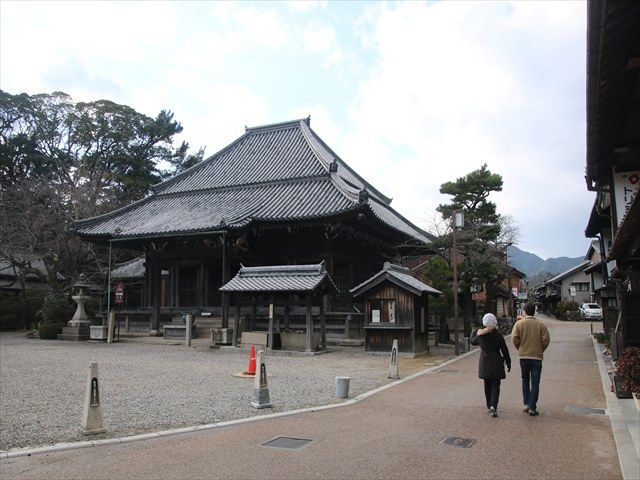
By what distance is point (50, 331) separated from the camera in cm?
2538

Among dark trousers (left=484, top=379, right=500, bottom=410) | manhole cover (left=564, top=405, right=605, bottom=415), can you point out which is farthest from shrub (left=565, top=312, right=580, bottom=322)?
dark trousers (left=484, top=379, right=500, bottom=410)

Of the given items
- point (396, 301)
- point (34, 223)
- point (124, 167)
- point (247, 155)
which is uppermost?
point (124, 167)

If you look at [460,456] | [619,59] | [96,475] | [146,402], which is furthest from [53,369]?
[619,59]

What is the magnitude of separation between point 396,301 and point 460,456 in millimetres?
12441

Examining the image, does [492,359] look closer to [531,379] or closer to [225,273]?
[531,379]

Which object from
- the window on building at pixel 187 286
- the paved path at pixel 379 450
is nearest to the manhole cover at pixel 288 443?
the paved path at pixel 379 450

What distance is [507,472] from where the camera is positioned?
17.5 ft

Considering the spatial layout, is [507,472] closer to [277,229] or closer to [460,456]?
[460,456]

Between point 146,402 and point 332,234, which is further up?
point 332,234

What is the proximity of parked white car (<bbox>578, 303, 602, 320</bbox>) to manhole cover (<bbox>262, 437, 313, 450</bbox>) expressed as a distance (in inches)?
1990

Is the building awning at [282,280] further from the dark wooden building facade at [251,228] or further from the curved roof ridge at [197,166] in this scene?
the curved roof ridge at [197,166]

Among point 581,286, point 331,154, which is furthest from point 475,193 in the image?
point 581,286

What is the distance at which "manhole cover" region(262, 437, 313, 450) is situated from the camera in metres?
6.47

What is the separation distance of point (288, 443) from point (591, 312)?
51784 mm
